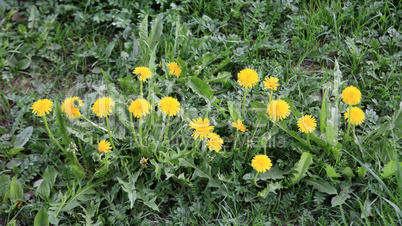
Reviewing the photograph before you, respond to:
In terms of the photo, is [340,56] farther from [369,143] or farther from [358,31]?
[369,143]

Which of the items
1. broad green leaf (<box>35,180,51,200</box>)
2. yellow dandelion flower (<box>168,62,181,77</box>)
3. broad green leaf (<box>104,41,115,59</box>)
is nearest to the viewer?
broad green leaf (<box>35,180,51,200</box>)

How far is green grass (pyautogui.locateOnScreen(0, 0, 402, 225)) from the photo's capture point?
2.06m

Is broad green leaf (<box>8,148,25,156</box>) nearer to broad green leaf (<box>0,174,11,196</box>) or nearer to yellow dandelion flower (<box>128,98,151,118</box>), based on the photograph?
broad green leaf (<box>0,174,11,196</box>)

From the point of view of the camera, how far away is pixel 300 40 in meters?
2.71

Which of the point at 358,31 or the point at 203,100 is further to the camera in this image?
the point at 358,31

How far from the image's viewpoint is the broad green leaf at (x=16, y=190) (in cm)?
212

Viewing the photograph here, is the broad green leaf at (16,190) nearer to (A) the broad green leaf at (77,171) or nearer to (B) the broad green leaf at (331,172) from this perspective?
(A) the broad green leaf at (77,171)

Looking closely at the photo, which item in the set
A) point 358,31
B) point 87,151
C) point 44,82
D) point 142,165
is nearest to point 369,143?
point 358,31

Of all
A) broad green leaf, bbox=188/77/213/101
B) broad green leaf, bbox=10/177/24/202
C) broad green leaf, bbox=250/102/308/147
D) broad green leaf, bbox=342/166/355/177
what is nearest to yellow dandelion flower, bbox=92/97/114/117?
broad green leaf, bbox=188/77/213/101

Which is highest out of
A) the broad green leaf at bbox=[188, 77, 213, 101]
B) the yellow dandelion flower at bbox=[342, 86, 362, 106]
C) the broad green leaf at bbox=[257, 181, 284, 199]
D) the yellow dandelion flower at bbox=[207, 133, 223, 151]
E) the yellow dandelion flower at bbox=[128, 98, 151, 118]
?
the yellow dandelion flower at bbox=[342, 86, 362, 106]

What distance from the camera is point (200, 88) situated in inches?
90.4

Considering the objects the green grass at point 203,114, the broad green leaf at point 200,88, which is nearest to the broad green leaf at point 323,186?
the green grass at point 203,114

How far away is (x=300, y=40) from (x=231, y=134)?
3.09ft

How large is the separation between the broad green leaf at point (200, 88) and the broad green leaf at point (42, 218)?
1.11 m
